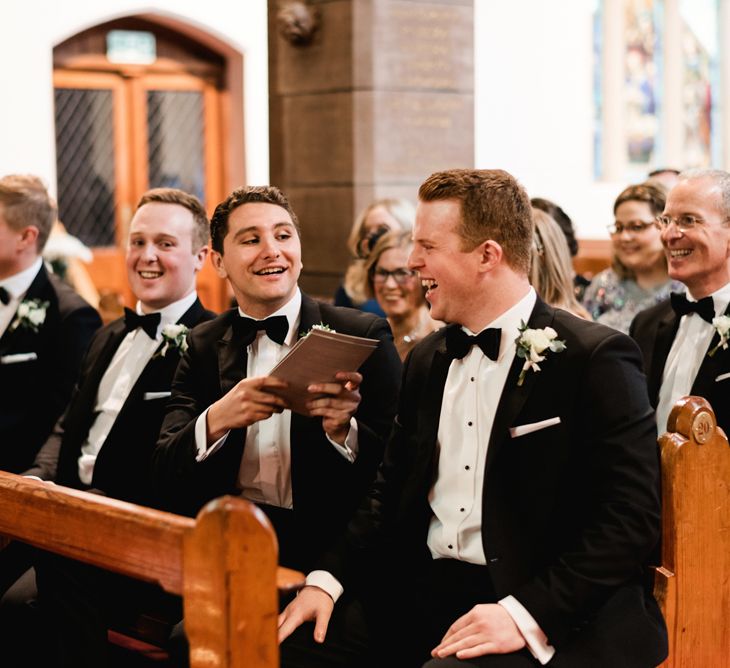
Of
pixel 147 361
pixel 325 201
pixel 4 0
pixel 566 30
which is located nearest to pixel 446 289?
pixel 147 361

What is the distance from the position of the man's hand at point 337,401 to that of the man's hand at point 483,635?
0.66m

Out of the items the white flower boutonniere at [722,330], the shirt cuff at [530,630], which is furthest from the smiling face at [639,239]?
the shirt cuff at [530,630]

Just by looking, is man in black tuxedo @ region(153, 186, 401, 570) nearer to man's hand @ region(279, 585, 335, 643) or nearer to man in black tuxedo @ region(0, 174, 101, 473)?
man's hand @ region(279, 585, 335, 643)

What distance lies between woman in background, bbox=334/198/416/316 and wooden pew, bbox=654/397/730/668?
298 cm

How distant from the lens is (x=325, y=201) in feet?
Answer: 25.3

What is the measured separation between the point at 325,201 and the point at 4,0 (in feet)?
Result: 13.5

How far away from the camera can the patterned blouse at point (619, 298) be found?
5.35 m

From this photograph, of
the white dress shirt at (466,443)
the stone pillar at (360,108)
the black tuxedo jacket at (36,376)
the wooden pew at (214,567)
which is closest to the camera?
the wooden pew at (214,567)

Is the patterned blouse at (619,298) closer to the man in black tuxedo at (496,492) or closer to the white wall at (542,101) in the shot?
the man in black tuxedo at (496,492)

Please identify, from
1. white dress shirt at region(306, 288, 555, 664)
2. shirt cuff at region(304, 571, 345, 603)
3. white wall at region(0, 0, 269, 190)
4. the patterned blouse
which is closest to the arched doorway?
white wall at region(0, 0, 269, 190)

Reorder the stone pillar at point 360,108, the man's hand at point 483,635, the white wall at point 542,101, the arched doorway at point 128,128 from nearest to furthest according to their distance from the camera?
the man's hand at point 483,635 → the stone pillar at point 360,108 → the arched doorway at point 128,128 → the white wall at point 542,101

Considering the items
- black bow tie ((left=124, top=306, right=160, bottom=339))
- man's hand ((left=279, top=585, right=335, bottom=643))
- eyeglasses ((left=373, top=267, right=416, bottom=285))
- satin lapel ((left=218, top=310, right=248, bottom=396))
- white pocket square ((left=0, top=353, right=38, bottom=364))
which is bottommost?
man's hand ((left=279, top=585, right=335, bottom=643))

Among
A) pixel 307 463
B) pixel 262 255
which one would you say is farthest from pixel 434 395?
pixel 262 255

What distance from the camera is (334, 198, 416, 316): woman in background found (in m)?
5.89
